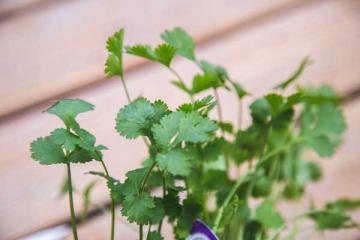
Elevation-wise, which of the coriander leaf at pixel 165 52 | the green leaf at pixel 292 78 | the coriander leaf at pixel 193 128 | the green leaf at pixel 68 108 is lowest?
the coriander leaf at pixel 193 128

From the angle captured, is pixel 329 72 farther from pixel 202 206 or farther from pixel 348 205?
pixel 202 206

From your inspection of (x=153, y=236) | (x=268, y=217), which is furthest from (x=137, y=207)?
(x=268, y=217)

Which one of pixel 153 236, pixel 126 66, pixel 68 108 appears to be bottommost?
pixel 153 236

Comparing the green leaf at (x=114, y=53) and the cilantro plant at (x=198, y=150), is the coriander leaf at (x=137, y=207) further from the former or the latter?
the green leaf at (x=114, y=53)

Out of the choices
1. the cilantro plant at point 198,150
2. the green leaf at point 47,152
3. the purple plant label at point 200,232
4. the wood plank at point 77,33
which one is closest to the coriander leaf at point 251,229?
the cilantro plant at point 198,150

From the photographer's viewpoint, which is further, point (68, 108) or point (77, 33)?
point (77, 33)

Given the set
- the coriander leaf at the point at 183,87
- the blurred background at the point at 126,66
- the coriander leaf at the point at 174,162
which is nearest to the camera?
the coriander leaf at the point at 174,162

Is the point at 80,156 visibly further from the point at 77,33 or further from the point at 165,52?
the point at 77,33
